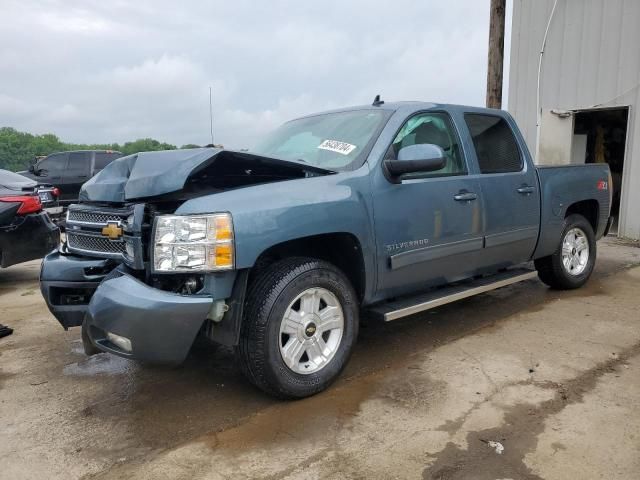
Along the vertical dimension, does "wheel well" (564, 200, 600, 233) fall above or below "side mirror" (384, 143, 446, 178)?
below

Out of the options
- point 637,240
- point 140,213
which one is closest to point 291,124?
point 140,213

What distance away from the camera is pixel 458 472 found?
245 centimetres

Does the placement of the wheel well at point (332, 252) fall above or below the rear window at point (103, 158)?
below

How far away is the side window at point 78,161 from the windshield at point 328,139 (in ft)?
35.8

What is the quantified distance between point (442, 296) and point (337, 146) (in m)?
1.33

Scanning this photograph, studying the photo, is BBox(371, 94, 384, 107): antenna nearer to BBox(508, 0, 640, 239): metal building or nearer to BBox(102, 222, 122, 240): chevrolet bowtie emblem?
BBox(102, 222, 122, 240): chevrolet bowtie emblem

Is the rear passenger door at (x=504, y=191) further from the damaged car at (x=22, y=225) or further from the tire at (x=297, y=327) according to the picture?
the damaged car at (x=22, y=225)

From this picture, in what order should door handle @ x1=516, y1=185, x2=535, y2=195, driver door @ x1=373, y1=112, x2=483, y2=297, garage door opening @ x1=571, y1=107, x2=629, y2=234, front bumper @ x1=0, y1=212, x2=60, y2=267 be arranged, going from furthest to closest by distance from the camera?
garage door opening @ x1=571, y1=107, x2=629, y2=234 → front bumper @ x1=0, y1=212, x2=60, y2=267 → door handle @ x1=516, y1=185, x2=535, y2=195 → driver door @ x1=373, y1=112, x2=483, y2=297

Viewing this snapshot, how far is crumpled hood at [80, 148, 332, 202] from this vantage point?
2928 millimetres

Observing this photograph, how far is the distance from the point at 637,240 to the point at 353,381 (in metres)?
7.37

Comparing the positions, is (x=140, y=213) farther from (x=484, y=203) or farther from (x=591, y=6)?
Answer: (x=591, y=6)

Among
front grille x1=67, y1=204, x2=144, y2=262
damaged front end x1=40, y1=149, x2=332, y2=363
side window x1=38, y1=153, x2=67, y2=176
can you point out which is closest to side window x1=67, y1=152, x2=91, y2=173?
side window x1=38, y1=153, x2=67, y2=176

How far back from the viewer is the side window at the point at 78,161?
13.8 m

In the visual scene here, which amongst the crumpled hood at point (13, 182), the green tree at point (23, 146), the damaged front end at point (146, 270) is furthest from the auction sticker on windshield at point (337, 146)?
the green tree at point (23, 146)
